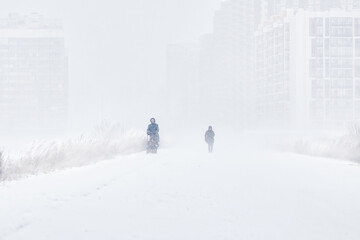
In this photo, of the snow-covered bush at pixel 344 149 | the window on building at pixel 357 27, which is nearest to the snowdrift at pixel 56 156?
the snow-covered bush at pixel 344 149

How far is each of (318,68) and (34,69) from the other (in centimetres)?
5537

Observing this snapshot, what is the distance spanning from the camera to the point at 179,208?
7.45 metres

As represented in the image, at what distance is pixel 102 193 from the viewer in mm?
8953

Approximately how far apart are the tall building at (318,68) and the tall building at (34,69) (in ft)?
140

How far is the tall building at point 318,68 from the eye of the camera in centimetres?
8544

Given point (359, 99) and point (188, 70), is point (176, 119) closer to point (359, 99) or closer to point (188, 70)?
point (188, 70)

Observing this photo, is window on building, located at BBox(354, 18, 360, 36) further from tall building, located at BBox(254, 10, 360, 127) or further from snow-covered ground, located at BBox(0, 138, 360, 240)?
snow-covered ground, located at BBox(0, 138, 360, 240)

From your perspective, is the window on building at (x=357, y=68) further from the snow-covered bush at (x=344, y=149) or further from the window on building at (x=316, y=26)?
the snow-covered bush at (x=344, y=149)

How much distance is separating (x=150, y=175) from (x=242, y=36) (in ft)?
350

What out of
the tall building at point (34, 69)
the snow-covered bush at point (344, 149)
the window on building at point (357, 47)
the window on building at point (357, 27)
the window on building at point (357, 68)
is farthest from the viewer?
the tall building at point (34, 69)

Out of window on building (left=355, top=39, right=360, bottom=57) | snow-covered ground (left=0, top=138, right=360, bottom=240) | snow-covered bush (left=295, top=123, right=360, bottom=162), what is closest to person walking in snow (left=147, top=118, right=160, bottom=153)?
snow-covered bush (left=295, top=123, right=360, bottom=162)

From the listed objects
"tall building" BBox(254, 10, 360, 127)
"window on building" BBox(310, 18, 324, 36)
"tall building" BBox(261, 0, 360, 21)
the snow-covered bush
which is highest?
"tall building" BBox(261, 0, 360, 21)

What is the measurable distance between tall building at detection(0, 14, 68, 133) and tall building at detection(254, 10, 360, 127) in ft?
140

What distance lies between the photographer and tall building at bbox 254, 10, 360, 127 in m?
85.4
